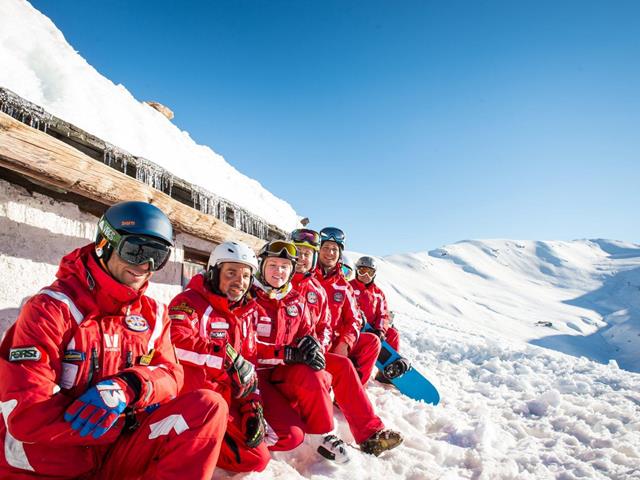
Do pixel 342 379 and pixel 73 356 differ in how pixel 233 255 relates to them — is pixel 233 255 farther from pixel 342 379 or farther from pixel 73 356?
pixel 342 379

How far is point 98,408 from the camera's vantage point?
1.83 meters

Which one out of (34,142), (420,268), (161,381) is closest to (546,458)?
(161,381)

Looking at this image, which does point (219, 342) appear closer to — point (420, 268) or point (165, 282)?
point (165, 282)

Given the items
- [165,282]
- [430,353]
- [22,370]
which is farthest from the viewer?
[430,353]

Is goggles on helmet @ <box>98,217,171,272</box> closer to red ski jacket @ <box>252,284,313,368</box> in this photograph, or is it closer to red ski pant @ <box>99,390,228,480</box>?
red ski pant @ <box>99,390,228,480</box>

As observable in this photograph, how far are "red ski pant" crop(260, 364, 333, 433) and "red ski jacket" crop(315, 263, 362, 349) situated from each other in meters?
1.49

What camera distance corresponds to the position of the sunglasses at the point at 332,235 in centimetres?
585

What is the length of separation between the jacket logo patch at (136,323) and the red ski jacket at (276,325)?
1417mm

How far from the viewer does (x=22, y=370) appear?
68.2 inches

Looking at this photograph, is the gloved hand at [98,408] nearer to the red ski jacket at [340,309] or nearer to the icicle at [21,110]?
the red ski jacket at [340,309]

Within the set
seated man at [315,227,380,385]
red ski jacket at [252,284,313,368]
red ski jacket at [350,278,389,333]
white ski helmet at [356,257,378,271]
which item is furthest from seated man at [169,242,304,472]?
white ski helmet at [356,257,378,271]

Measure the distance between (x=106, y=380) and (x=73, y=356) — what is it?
0.22 metres

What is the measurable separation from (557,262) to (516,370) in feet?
297

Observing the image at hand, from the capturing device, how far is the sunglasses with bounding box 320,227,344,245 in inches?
230
